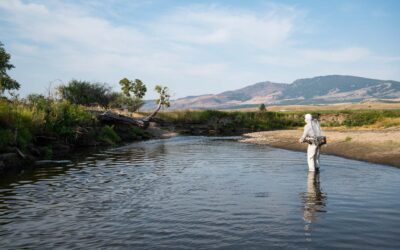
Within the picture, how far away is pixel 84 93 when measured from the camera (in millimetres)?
62594

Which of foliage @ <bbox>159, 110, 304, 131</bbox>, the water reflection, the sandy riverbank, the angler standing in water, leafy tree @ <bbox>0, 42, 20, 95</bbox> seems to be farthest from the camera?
foliage @ <bbox>159, 110, 304, 131</bbox>

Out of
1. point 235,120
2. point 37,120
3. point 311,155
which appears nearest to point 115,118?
point 37,120

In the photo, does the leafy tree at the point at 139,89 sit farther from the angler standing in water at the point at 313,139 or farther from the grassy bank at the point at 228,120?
the angler standing in water at the point at 313,139

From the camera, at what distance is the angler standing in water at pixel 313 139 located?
18844 mm

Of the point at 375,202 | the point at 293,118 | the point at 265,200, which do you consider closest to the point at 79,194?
the point at 265,200

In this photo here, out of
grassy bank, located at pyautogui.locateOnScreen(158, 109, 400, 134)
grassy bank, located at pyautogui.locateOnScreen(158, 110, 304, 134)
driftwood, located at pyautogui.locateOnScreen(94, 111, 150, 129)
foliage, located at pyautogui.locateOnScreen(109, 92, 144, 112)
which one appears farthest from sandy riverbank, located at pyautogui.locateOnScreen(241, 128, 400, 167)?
foliage, located at pyautogui.locateOnScreen(109, 92, 144, 112)

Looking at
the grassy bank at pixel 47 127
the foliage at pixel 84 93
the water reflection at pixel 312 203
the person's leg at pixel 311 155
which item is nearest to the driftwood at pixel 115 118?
the grassy bank at pixel 47 127

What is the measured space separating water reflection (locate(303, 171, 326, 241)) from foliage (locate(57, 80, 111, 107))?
47.1 m

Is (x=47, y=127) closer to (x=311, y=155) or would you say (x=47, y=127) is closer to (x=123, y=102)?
(x=311, y=155)

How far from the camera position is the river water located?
31.5 feet

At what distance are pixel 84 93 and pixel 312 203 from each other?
54.4 metres

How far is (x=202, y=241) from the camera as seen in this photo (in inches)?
374

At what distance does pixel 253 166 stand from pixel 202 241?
1351cm

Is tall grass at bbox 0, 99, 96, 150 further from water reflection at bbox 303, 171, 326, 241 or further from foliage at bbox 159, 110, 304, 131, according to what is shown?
foliage at bbox 159, 110, 304, 131
